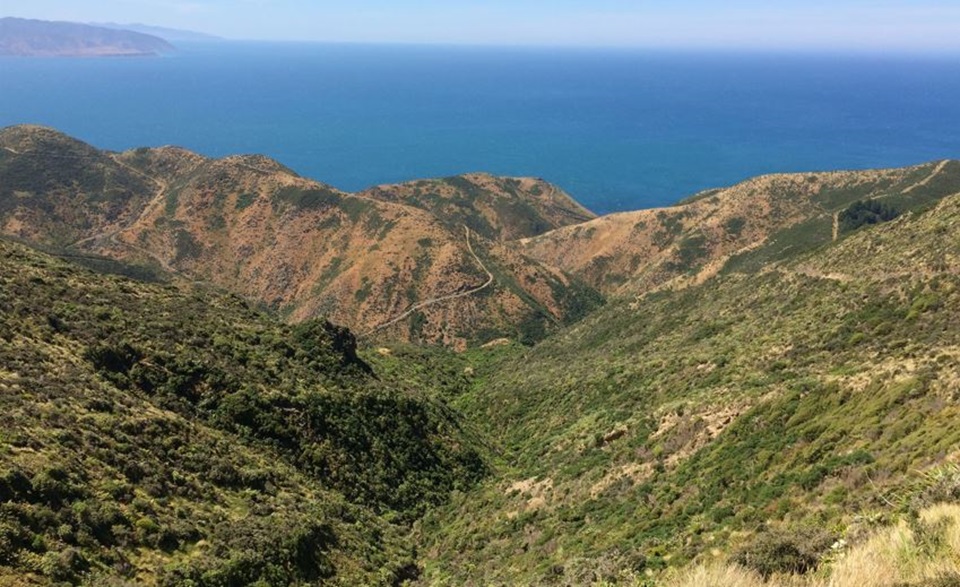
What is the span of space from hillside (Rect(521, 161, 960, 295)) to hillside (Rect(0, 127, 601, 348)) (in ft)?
48.1

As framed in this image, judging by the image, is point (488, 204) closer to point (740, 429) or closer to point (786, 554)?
point (740, 429)

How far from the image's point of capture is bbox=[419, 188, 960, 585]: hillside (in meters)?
17.4

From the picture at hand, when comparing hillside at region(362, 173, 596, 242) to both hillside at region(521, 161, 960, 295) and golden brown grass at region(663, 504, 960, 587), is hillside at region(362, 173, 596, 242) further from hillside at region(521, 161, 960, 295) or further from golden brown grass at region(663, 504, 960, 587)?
golden brown grass at region(663, 504, 960, 587)

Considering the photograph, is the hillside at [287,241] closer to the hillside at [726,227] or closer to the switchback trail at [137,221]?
the switchback trail at [137,221]

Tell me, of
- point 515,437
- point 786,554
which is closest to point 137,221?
point 515,437

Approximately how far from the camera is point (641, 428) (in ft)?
106

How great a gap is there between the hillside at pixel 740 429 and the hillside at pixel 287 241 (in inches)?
1432

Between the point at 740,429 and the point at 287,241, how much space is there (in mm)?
90644

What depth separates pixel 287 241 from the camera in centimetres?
10281

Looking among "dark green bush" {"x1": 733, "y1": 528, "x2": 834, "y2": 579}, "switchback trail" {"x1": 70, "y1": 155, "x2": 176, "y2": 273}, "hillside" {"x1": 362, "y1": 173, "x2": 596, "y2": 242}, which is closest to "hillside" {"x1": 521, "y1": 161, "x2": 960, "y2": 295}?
"hillside" {"x1": 362, "y1": 173, "x2": 596, "y2": 242}

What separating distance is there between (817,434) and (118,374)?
33.9 metres

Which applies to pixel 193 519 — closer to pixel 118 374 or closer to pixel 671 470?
pixel 118 374

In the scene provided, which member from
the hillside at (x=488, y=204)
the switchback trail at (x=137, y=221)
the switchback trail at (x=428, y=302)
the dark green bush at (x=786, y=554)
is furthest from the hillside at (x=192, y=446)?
the hillside at (x=488, y=204)

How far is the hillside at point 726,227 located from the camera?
8294 centimetres
